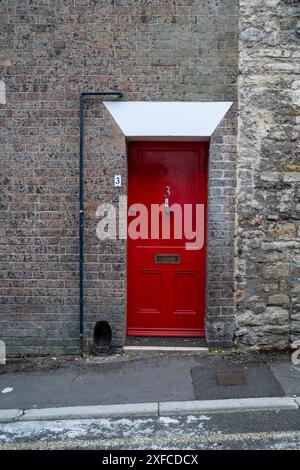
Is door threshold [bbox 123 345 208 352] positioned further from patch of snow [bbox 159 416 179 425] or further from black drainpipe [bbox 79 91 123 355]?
patch of snow [bbox 159 416 179 425]

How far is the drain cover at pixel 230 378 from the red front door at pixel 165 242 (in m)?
0.96

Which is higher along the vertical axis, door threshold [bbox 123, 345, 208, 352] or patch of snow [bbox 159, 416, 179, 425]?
door threshold [bbox 123, 345, 208, 352]

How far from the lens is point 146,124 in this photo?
17.4 feet

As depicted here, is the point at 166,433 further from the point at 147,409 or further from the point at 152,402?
the point at 152,402

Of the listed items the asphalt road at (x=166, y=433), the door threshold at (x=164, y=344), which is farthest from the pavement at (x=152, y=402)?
the door threshold at (x=164, y=344)

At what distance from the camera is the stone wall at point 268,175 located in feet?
17.3

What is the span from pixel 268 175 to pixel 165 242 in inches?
62.8

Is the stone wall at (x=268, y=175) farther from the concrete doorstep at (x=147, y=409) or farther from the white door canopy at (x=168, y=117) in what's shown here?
the concrete doorstep at (x=147, y=409)

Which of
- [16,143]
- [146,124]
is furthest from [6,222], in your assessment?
[146,124]

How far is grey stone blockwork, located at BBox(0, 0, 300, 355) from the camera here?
5.29 meters

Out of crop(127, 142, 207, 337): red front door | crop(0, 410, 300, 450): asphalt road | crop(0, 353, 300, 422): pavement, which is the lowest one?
crop(0, 410, 300, 450): asphalt road

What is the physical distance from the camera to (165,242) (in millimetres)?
5727

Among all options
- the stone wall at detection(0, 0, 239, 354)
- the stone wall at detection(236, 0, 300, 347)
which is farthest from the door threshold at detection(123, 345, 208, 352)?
the stone wall at detection(236, 0, 300, 347)
